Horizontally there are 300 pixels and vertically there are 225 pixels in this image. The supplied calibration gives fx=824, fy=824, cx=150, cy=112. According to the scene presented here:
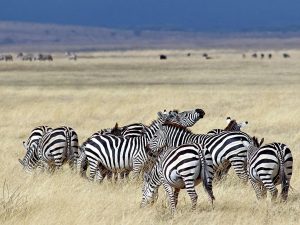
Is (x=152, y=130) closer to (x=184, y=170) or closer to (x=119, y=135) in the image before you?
(x=119, y=135)

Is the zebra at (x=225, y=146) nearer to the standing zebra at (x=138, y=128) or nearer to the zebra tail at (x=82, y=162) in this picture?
the standing zebra at (x=138, y=128)

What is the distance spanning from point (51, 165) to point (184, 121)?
2312 millimetres

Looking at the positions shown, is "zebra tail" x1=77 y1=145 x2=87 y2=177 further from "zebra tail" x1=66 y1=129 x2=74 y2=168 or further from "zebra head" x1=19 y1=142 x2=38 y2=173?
"zebra head" x1=19 y1=142 x2=38 y2=173

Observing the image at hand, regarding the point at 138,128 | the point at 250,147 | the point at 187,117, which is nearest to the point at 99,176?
the point at 138,128

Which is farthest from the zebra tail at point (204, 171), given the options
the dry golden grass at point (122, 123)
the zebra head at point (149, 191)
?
the zebra head at point (149, 191)

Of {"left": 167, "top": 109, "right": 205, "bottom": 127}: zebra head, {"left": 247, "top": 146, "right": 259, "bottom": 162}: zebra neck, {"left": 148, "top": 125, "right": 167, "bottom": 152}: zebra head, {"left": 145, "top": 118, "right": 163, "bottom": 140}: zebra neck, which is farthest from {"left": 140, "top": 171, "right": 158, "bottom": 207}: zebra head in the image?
{"left": 167, "top": 109, "right": 205, "bottom": 127}: zebra head

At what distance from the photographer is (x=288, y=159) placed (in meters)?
10.5

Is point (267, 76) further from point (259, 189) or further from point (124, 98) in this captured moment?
point (259, 189)

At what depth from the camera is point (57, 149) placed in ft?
44.0

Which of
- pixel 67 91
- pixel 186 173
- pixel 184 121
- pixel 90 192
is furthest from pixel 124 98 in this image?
pixel 186 173

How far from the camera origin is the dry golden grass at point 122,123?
9.72 meters

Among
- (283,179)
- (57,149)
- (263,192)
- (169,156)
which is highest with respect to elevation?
(169,156)

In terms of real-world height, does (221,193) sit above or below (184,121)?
below

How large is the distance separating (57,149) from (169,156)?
4.12 meters
